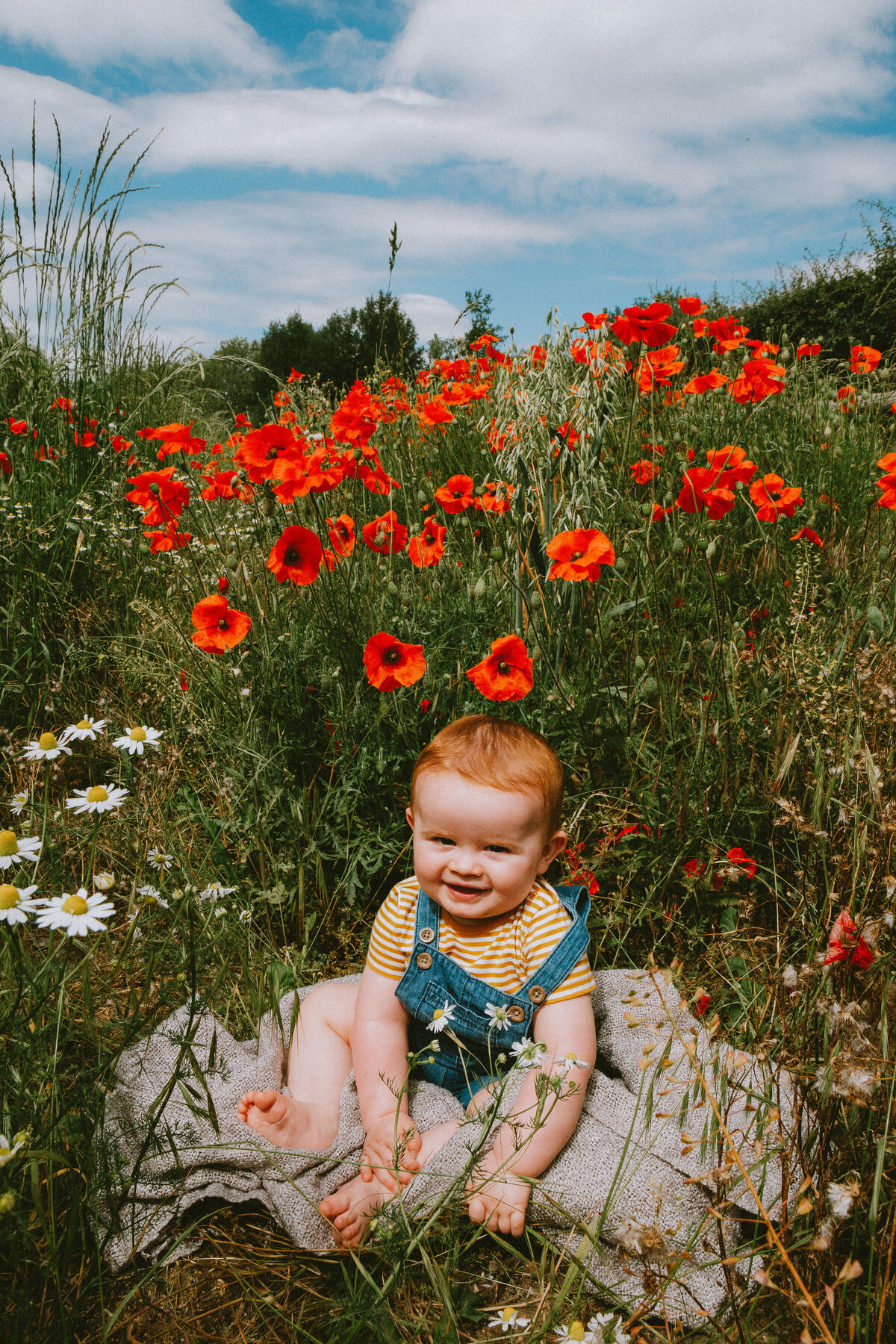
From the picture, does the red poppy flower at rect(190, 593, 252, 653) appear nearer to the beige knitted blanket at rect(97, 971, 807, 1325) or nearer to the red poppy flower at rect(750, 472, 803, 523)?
the beige knitted blanket at rect(97, 971, 807, 1325)

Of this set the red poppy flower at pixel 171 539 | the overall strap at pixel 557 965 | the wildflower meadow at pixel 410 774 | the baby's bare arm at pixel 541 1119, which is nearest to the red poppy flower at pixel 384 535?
the wildflower meadow at pixel 410 774

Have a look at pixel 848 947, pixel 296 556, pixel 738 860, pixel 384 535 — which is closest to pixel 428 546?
pixel 384 535

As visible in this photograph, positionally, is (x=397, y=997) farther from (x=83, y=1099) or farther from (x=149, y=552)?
(x=149, y=552)

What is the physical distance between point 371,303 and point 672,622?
8.36 m

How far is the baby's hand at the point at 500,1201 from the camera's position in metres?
1.32

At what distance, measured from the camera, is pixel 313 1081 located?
1.70 meters

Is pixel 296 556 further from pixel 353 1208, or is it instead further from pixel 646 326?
pixel 353 1208

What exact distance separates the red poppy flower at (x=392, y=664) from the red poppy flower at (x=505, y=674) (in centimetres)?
16

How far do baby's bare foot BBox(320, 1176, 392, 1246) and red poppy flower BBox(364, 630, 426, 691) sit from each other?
96 centimetres

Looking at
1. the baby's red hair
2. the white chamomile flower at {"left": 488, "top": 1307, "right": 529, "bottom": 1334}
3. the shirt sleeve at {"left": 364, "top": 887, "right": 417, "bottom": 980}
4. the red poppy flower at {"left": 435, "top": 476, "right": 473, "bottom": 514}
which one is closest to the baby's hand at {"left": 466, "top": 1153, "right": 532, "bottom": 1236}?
the white chamomile flower at {"left": 488, "top": 1307, "right": 529, "bottom": 1334}

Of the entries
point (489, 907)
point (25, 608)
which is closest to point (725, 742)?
point (489, 907)

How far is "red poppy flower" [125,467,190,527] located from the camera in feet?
7.38

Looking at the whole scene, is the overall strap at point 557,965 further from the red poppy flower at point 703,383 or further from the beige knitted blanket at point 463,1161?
the red poppy flower at point 703,383

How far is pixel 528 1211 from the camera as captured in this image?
1.43 meters
